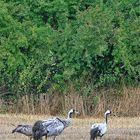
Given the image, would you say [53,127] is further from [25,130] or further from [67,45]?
[67,45]

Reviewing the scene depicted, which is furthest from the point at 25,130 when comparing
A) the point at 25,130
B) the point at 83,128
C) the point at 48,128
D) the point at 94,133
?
the point at 83,128

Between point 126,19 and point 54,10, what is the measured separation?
107 inches

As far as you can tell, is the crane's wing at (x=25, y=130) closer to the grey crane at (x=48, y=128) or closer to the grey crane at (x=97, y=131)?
the grey crane at (x=48, y=128)

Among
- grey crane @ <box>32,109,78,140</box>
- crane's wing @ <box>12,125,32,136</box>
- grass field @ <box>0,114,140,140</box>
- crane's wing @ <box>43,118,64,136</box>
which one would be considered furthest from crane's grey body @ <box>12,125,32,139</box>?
crane's wing @ <box>43,118,64,136</box>

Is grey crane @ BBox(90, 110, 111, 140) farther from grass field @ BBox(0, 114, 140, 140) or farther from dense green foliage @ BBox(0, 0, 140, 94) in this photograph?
dense green foliage @ BBox(0, 0, 140, 94)

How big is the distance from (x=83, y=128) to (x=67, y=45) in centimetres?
633

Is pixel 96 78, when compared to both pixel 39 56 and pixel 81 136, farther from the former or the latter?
pixel 81 136

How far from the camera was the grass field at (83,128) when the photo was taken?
20.8 m

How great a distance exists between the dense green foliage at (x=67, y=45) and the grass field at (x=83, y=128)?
2354 mm

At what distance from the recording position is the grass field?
68.1 feet

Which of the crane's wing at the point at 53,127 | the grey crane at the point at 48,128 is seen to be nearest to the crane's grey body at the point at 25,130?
the grey crane at the point at 48,128

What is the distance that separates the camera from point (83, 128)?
75.3 feet

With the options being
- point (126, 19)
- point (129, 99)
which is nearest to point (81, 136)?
point (129, 99)

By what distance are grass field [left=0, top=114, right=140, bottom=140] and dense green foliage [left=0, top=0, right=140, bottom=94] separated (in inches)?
92.7
